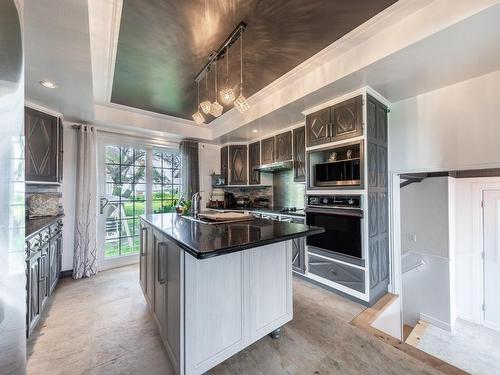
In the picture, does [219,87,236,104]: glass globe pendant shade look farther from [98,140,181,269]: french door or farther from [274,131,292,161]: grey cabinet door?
[98,140,181,269]: french door

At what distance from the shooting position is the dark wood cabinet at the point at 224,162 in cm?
488

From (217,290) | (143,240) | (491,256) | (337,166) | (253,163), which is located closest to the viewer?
(217,290)

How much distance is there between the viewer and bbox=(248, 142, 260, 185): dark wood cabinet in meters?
4.51

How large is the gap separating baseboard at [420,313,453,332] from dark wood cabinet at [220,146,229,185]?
4.18 meters

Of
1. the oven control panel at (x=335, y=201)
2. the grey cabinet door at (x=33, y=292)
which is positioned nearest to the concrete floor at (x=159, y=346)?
the grey cabinet door at (x=33, y=292)

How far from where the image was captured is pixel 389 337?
1966 mm

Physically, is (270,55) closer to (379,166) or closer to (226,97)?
(226,97)

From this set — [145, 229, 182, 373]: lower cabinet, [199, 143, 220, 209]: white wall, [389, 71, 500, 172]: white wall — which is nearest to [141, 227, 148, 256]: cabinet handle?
[145, 229, 182, 373]: lower cabinet

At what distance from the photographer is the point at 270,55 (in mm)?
2227

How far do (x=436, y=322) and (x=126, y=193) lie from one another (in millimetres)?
5513

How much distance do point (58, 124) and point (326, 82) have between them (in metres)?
3.57

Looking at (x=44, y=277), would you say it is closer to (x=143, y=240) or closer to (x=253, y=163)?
(x=143, y=240)

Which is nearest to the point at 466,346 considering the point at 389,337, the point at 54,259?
the point at 389,337

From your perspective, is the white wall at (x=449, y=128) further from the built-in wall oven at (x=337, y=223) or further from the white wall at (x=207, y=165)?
the white wall at (x=207, y=165)
